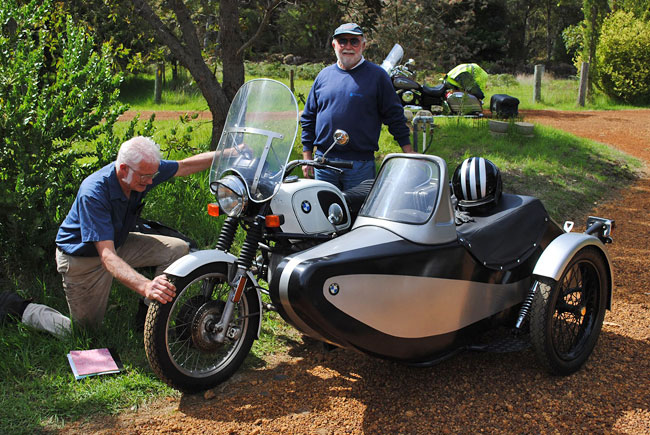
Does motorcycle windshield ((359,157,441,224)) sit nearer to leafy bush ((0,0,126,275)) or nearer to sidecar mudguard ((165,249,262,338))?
sidecar mudguard ((165,249,262,338))

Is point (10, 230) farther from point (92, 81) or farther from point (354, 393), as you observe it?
point (354, 393)

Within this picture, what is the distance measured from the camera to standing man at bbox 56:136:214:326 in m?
4.00

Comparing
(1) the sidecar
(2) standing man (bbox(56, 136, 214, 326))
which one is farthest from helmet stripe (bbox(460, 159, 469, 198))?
(2) standing man (bbox(56, 136, 214, 326))

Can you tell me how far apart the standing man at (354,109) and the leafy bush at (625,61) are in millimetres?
17861

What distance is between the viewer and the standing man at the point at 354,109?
497 cm

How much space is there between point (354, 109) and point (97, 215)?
2094mm

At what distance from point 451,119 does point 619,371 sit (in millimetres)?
9287

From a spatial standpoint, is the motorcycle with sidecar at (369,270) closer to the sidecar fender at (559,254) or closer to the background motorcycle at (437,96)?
the sidecar fender at (559,254)

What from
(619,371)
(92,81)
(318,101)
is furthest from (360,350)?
(92,81)

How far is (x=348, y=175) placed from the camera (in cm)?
502

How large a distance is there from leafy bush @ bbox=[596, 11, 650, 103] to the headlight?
19.6 meters

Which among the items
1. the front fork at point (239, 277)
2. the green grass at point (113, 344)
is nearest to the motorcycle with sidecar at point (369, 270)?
the front fork at point (239, 277)

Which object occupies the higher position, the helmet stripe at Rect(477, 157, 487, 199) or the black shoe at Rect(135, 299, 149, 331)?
the helmet stripe at Rect(477, 157, 487, 199)

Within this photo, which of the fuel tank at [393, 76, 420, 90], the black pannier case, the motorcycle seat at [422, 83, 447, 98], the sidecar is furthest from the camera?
the motorcycle seat at [422, 83, 447, 98]
